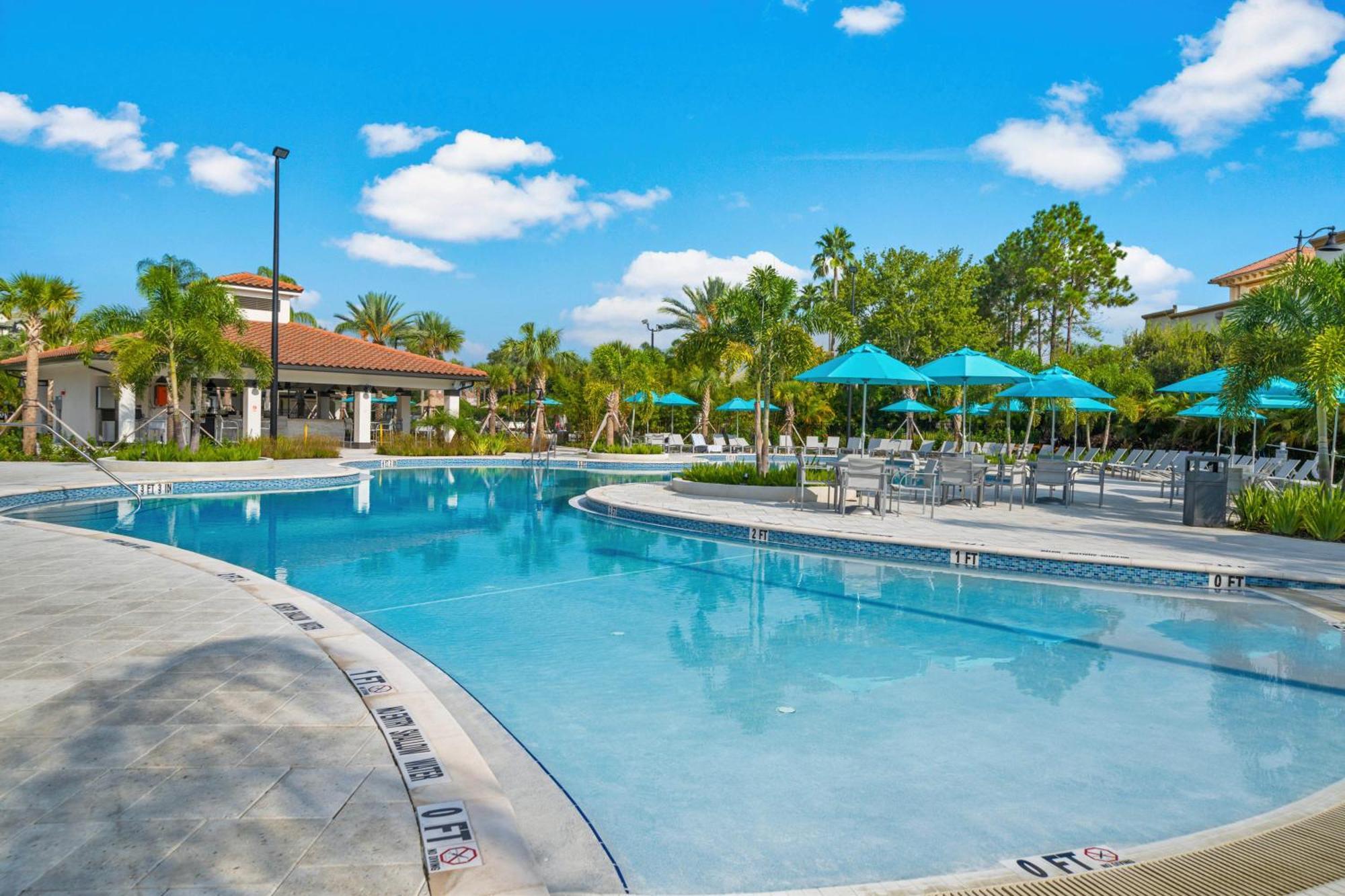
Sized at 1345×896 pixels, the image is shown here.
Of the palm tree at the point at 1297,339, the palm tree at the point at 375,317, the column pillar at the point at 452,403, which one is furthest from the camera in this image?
the palm tree at the point at 375,317

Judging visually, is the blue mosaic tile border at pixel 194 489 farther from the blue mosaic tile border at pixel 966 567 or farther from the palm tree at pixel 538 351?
the palm tree at pixel 538 351

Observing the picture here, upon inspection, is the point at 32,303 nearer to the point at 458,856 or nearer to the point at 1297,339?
the point at 458,856

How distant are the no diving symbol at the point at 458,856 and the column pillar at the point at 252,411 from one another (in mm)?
25699

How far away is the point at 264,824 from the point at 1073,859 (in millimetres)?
2882

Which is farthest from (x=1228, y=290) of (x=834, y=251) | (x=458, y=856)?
(x=458, y=856)

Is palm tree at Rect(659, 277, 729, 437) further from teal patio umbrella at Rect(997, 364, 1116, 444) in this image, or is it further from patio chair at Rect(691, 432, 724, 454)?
teal patio umbrella at Rect(997, 364, 1116, 444)

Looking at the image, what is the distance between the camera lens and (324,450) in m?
22.7

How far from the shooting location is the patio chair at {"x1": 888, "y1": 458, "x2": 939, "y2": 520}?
12375 millimetres

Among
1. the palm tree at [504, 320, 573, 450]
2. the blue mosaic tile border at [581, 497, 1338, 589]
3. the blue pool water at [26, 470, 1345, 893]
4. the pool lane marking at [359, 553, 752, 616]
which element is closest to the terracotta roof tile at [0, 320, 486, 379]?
the palm tree at [504, 320, 573, 450]

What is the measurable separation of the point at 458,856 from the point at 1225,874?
261 cm

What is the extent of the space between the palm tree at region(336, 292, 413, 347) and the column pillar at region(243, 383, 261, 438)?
23465mm

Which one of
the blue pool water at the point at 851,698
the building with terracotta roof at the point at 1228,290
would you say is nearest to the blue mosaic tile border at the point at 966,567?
the blue pool water at the point at 851,698

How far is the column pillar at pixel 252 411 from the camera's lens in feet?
82.0

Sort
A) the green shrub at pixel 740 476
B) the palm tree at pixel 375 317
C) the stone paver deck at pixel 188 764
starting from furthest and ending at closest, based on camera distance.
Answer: the palm tree at pixel 375 317, the green shrub at pixel 740 476, the stone paver deck at pixel 188 764
